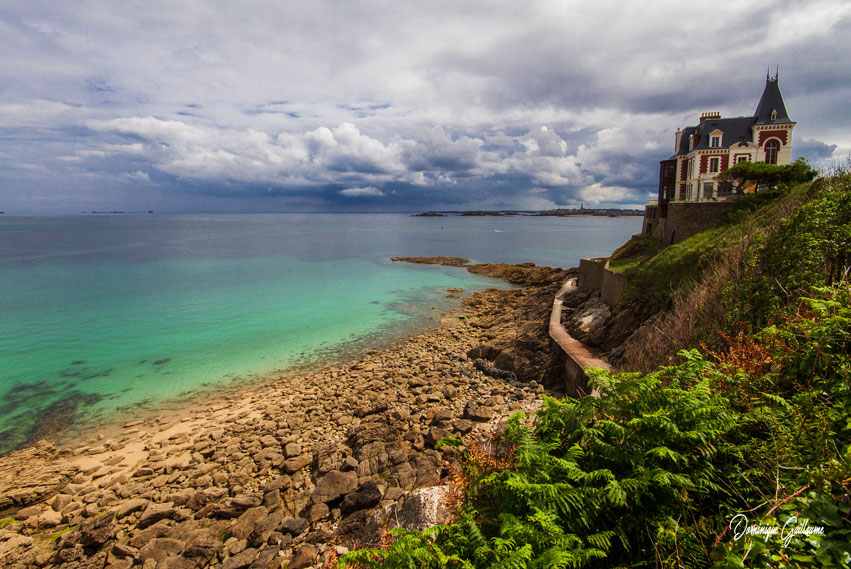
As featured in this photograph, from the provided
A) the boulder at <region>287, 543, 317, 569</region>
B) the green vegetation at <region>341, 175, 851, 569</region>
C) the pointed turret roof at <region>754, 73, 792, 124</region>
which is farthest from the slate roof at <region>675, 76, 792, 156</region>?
the boulder at <region>287, 543, 317, 569</region>

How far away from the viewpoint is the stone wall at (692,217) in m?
18.5

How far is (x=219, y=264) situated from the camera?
53031 mm

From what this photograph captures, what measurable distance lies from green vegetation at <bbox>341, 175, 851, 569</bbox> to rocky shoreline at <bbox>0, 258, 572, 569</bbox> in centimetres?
→ 251

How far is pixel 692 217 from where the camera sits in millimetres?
19844

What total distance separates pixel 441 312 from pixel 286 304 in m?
12.6

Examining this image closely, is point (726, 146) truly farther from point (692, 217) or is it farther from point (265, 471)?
point (265, 471)

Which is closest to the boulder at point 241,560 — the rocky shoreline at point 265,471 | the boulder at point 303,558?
the rocky shoreline at point 265,471

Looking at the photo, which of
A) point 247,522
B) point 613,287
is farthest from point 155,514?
point 613,287

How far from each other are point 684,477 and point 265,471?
29.9 feet

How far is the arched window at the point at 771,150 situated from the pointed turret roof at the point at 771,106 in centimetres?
141

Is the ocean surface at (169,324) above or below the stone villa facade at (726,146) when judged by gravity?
below

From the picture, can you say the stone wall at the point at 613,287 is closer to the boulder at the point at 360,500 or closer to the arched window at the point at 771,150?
the boulder at the point at 360,500

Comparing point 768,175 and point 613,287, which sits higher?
point 768,175

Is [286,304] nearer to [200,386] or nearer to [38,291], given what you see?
[200,386]
